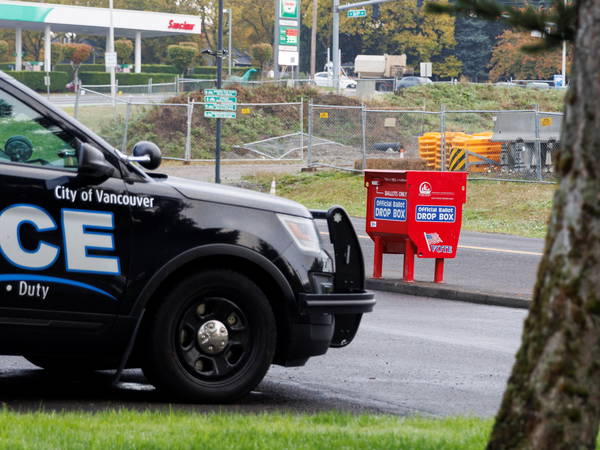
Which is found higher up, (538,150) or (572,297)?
(572,297)

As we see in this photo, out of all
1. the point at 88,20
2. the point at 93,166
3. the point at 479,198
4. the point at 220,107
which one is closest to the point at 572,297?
the point at 93,166

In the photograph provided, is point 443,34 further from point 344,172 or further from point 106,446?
point 106,446

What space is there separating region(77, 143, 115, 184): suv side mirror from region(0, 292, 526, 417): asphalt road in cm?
131

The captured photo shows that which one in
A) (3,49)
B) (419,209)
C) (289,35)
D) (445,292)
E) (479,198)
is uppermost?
(289,35)

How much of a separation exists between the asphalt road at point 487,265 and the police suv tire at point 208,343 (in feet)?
21.4

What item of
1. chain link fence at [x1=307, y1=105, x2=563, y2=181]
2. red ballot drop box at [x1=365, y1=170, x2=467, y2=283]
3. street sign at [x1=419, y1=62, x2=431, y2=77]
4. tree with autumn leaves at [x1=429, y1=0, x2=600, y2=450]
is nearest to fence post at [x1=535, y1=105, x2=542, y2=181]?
chain link fence at [x1=307, y1=105, x2=563, y2=181]

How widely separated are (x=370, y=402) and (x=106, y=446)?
245 centimetres

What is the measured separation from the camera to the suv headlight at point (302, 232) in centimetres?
712

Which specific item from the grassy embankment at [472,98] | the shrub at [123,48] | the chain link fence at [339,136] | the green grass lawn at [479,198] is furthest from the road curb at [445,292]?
the shrub at [123,48]

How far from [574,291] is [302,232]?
3.56 metres

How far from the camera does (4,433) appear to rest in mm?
5512

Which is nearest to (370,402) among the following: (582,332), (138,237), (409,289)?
(138,237)

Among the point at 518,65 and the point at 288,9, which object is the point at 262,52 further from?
the point at 288,9

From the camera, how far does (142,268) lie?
22.0 feet
